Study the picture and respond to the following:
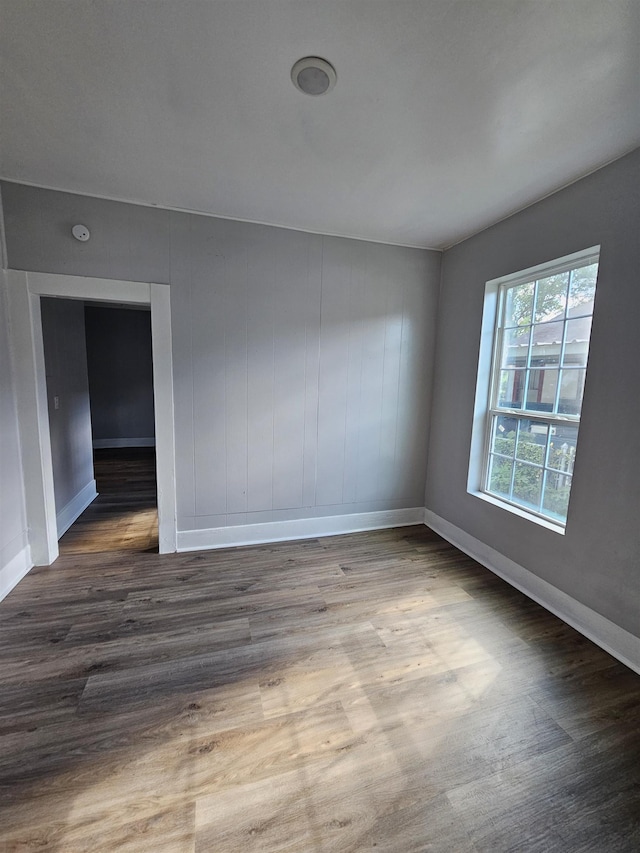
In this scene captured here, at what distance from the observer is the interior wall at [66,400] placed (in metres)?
3.00

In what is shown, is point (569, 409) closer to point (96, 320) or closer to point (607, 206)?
point (607, 206)

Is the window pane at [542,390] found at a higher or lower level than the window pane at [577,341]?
lower

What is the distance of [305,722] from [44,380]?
8.84ft

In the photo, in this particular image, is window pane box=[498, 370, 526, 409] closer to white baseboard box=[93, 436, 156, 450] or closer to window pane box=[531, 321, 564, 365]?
window pane box=[531, 321, 564, 365]

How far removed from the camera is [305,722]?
142 cm

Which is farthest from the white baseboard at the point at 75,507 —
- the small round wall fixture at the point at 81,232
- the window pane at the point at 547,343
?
the window pane at the point at 547,343

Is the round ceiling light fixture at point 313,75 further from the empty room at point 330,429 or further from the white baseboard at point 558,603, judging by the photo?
the white baseboard at point 558,603

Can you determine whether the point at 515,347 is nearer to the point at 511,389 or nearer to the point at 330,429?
the point at 511,389

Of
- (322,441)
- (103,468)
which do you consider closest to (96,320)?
(103,468)

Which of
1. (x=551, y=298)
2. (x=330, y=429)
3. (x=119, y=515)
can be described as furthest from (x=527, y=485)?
(x=119, y=515)

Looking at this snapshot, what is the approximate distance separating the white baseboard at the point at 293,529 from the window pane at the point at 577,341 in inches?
76.9

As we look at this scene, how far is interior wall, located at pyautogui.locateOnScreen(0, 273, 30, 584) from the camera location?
2.17m

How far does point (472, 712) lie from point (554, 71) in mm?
2699

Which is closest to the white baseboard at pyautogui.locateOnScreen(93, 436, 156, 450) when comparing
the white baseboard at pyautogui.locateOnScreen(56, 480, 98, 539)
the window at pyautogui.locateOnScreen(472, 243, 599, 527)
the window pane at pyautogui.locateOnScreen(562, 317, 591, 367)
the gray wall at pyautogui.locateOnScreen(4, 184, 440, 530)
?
the white baseboard at pyautogui.locateOnScreen(56, 480, 98, 539)
